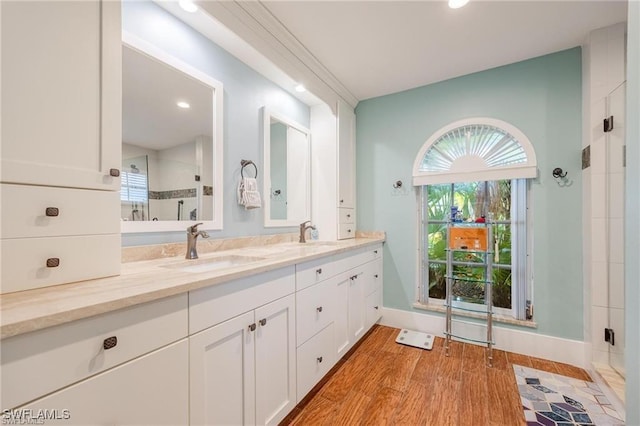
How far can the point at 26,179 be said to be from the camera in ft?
2.73

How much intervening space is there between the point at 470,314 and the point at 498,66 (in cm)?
226

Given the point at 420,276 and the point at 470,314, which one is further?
the point at 420,276

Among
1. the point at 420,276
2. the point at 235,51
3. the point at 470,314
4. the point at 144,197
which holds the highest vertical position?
the point at 235,51

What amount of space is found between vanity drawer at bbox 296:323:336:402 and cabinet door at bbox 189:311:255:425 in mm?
387

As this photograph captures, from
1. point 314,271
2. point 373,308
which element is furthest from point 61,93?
point 373,308

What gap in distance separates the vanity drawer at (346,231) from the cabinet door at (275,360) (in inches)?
51.2

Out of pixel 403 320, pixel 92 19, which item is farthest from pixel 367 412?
pixel 92 19

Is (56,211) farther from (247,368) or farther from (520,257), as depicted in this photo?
(520,257)

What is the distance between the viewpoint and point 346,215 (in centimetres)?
280

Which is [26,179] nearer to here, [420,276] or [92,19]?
[92,19]

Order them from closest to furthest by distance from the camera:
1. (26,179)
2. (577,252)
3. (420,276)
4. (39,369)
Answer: (39,369) < (26,179) < (577,252) < (420,276)

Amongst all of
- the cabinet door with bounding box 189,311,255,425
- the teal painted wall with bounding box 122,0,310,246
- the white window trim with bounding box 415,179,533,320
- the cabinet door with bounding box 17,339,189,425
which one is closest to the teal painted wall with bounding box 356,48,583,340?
the white window trim with bounding box 415,179,533,320

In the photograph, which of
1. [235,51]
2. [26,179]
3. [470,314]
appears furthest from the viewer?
[470,314]

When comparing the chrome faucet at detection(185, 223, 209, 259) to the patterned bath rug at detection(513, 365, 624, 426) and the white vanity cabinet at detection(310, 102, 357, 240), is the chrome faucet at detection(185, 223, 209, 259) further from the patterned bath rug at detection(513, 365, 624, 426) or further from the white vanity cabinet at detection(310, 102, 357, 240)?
the patterned bath rug at detection(513, 365, 624, 426)
